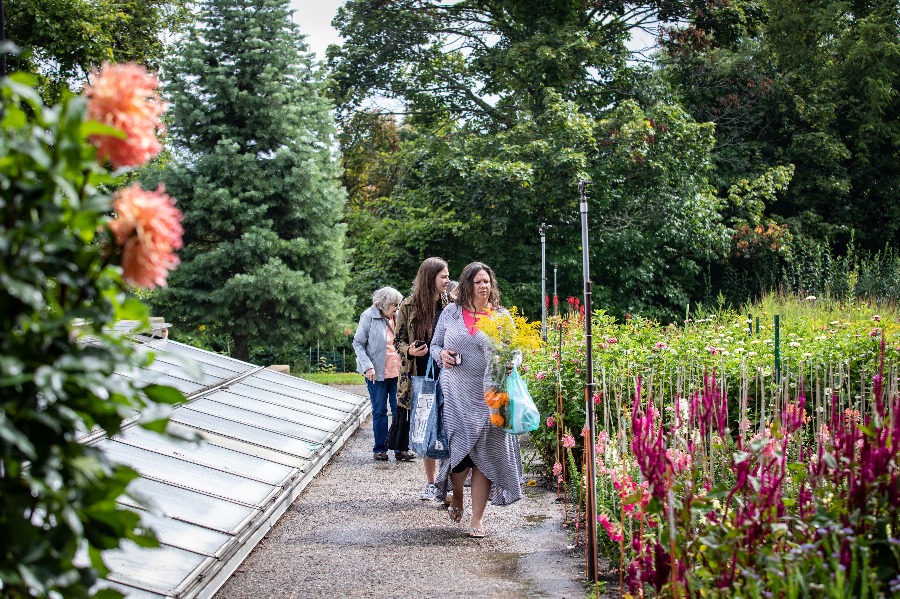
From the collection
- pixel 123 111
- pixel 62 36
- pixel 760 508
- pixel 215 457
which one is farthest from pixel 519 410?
pixel 62 36

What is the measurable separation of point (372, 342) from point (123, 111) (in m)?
7.46

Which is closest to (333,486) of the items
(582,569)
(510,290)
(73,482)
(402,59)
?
(582,569)

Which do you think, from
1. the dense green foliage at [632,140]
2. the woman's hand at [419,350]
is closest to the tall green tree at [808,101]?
the dense green foliage at [632,140]

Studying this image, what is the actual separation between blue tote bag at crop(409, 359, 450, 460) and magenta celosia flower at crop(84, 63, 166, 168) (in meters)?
4.96

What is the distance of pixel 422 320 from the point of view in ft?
25.6

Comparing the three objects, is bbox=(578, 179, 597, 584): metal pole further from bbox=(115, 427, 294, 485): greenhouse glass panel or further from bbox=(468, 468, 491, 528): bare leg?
bbox=(115, 427, 294, 485): greenhouse glass panel

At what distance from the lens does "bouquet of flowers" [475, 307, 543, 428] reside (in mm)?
6152

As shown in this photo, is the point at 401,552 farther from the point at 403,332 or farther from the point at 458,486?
the point at 403,332

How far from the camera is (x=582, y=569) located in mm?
5680

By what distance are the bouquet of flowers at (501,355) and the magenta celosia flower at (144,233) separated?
4.39 metres

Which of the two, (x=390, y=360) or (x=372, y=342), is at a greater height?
(x=372, y=342)

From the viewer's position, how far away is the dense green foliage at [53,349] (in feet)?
5.58

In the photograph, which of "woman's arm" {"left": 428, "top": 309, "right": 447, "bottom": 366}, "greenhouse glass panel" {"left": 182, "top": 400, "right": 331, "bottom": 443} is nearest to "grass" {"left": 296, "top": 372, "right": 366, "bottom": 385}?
"greenhouse glass panel" {"left": 182, "top": 400, "right": 331, "bottom": 443}

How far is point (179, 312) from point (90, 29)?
5135 mm
